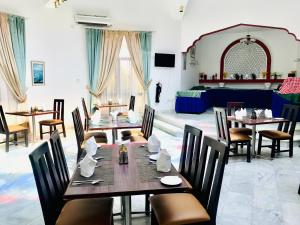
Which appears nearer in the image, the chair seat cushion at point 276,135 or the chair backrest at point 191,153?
the chair backrest at point 191,153

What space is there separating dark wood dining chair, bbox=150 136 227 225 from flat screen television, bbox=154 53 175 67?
265 inches

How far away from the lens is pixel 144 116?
4707mm

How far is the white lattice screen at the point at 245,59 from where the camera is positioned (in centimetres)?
1023

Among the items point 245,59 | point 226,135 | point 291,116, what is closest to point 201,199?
point 226,135

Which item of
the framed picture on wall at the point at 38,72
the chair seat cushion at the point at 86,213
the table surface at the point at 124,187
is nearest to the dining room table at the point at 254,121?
the table surface at the point at 124,187

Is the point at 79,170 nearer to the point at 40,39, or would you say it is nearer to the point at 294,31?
the point at 40,39

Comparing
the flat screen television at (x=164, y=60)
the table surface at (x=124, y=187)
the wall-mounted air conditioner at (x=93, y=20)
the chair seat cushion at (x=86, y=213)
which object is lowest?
the chair seat cushion at (x=86, y=213)

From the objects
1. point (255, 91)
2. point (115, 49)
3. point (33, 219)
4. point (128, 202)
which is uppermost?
point (115, 49)

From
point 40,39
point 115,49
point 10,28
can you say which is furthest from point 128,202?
point 115,49

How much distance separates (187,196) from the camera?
2.15 m

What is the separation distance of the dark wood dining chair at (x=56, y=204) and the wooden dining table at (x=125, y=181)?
5.9 inches

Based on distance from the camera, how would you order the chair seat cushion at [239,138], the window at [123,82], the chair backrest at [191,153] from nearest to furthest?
the chair backrest at [191,153]
the chair seat cushion at [239,138]
the window at [123,82]

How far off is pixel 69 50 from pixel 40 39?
2.80 ft

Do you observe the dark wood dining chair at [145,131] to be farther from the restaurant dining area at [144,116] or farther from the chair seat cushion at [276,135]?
the chair seat cushion at [276,135]
